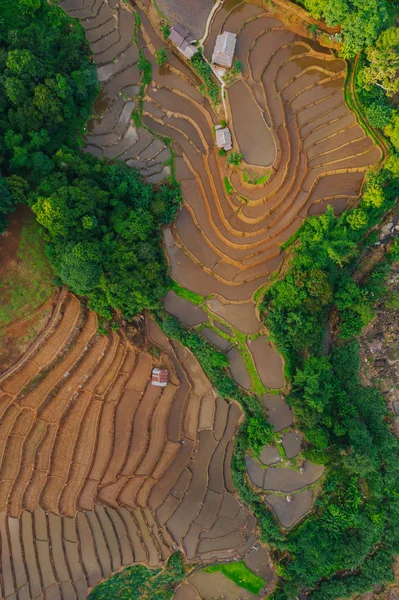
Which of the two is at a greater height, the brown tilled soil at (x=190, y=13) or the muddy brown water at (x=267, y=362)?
the brown tilled soil at (x=190, y=13)

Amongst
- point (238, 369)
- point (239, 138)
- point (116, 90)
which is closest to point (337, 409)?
point (238, 369)

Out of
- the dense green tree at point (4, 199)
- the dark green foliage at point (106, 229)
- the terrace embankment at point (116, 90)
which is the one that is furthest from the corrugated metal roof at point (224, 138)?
the dense green tree at point (4, 199)

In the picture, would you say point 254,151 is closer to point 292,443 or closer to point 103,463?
point 292,443

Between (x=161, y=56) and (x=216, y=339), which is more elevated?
(x=161, y=56)

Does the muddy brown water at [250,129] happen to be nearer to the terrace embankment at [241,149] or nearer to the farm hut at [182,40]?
the terrace embankment at [241,149]

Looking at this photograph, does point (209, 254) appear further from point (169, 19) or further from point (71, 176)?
point (169, 19)

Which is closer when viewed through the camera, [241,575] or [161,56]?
[161,56]
